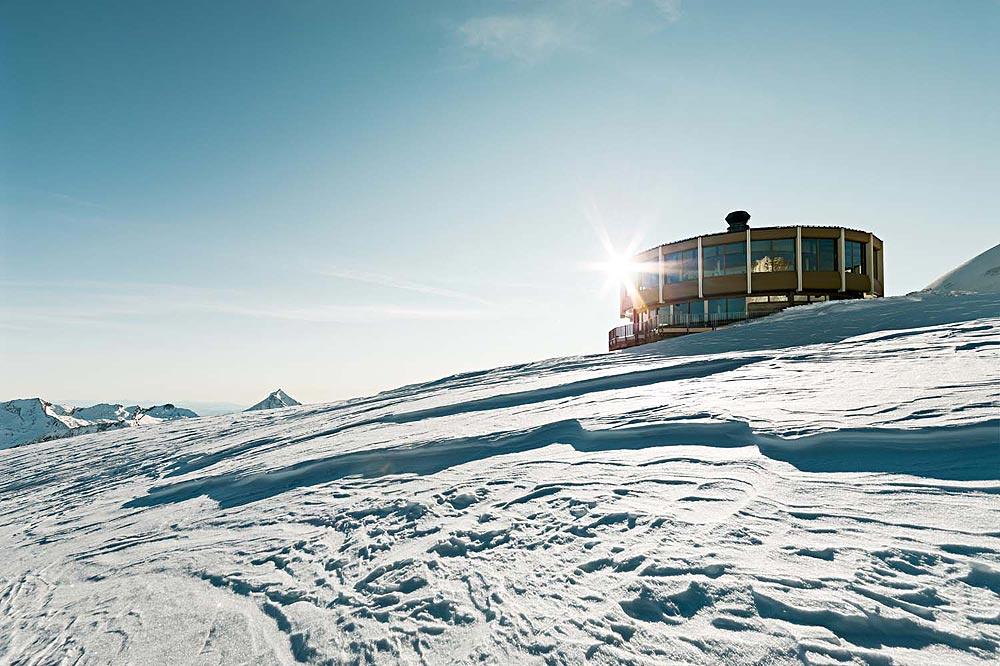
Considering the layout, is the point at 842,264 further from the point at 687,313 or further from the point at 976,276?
the point at 687,313

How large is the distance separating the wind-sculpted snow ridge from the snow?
32061 millimetres

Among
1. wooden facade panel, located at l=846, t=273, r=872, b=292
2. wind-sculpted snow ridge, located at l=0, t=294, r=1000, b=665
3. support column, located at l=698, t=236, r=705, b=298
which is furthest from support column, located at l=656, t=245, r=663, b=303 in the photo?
wind-sculpted snow ridge, located at l=0, t=294, r=1000, b=665

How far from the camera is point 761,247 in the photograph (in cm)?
3044

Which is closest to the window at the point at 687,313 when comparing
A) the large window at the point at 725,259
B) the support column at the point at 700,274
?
the support column at the point at 700,274

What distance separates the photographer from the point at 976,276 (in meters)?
29.8

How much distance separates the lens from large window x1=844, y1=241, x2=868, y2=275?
30.4 metres

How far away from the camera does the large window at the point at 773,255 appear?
30094 mm

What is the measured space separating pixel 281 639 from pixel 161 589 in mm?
1377

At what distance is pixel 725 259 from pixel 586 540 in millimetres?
32560

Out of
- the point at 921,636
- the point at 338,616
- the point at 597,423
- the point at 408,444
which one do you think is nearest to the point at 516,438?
the point at 597,423

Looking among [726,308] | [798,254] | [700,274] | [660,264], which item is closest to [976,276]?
[798,254]

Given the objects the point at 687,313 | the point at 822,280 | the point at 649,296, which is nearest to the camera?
the point at 822,280

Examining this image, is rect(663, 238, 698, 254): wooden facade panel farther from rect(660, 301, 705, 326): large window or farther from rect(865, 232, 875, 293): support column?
rect(865, 232, 875, 293): support column

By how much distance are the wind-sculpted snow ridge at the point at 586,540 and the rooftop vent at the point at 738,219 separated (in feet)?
96.9
